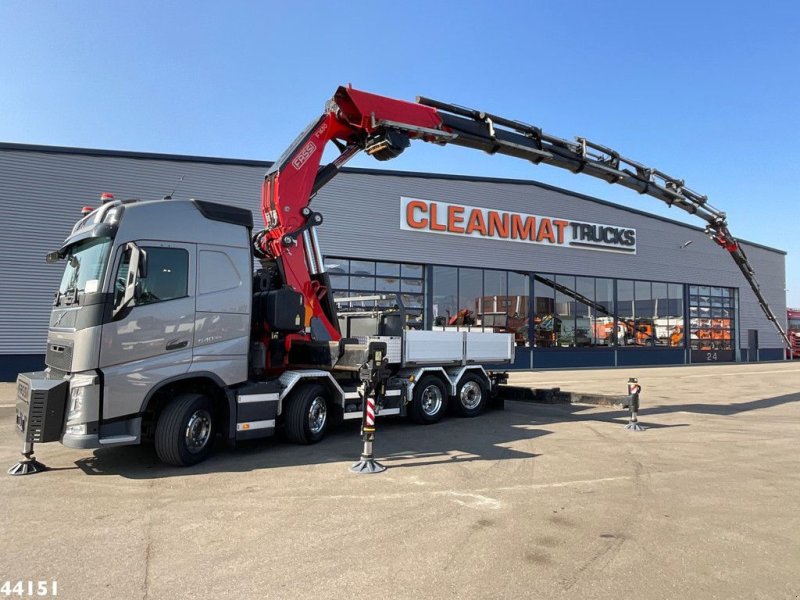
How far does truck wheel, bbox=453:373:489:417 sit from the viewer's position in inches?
446

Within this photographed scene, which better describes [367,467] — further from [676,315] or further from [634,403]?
[676,315]

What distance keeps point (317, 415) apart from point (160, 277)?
10.5ft

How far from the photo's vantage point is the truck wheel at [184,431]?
6852 millimetres

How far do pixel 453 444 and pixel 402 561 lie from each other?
14.9ft

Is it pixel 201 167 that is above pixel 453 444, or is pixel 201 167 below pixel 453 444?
above

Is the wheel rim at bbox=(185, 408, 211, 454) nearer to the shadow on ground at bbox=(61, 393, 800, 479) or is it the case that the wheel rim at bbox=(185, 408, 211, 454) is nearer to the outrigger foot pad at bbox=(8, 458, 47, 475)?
the shadow on ground at bbox=(61, 393, 800, 479)

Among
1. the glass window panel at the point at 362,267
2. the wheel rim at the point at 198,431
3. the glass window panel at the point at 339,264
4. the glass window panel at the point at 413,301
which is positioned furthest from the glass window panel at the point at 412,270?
the wheel rim at the point at 198,431

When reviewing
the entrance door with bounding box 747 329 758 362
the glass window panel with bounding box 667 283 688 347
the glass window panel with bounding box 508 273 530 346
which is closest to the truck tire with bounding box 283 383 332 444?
the glass window panel with bounding box 508 273 530 346

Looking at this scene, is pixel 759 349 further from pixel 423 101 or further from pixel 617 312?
pixel 423 101

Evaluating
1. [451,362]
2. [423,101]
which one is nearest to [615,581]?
[451,362]

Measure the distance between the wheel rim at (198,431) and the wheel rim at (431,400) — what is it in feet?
14.2

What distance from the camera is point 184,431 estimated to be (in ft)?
22.9

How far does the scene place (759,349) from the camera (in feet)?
126

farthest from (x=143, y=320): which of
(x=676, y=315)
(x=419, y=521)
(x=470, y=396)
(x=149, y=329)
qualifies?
(x=676, y=315)
